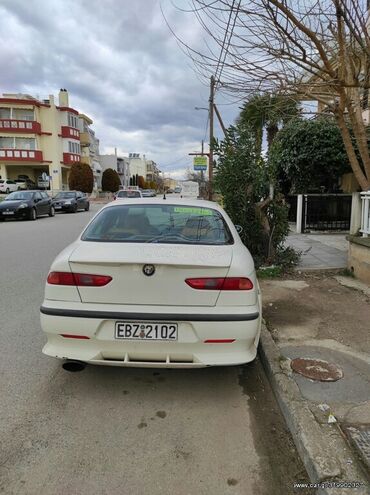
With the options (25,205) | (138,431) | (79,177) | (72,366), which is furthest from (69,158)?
(138,431)

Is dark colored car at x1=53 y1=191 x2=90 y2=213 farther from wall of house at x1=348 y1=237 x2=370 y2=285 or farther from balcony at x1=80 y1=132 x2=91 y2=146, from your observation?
balcony at x1=80 y1=132 x2=91 y2=146

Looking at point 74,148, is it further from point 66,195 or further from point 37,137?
point 66,195

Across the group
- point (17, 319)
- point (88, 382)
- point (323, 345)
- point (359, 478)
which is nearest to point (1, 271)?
point (17, 319)

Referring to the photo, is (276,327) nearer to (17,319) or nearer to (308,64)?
(17,319)

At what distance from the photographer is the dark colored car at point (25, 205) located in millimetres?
18609

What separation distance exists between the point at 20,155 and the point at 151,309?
47.8 meters

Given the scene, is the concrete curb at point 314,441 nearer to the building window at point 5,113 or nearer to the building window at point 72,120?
the building window at point 5,113

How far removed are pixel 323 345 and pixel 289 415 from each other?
4.56 feet

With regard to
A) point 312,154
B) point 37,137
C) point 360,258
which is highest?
point 37,137

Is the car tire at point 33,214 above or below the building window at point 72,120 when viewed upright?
below

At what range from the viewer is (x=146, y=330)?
2945 millimetres

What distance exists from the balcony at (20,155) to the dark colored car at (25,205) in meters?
27.1

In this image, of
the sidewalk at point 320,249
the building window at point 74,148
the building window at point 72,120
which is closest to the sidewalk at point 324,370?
the sidewalk at point 320,249

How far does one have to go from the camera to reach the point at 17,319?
5047 millimetres
